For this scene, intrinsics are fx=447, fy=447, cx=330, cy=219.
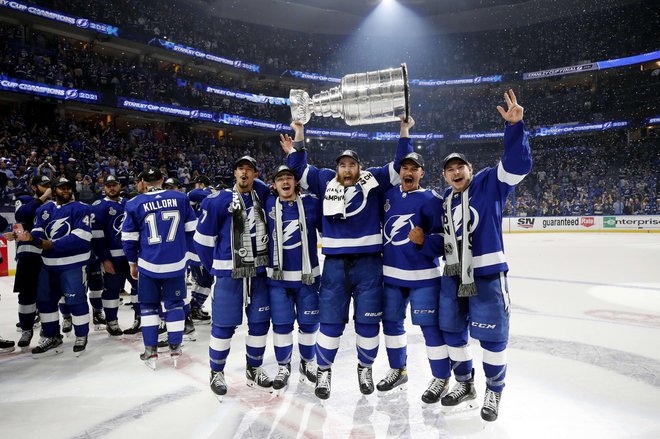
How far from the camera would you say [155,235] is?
431 cm

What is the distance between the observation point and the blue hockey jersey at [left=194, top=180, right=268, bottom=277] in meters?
3.74

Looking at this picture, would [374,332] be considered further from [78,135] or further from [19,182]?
[78,135]

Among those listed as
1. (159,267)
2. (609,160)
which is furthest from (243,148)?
(159,267)

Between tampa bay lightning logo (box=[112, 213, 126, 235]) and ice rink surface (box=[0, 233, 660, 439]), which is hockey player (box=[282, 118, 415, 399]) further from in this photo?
tampa bay lightning logo (box=[112, 213, 126, 235])

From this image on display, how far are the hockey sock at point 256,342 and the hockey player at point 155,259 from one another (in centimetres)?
100

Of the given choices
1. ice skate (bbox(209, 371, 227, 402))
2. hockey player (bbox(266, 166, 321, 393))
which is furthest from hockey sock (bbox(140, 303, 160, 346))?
hockey player (bbox(266, 166, 321, 393))

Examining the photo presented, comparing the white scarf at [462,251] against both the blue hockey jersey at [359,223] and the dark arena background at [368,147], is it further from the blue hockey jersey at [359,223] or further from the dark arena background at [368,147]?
the dark arena background at [368,147]

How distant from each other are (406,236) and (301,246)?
0.87m

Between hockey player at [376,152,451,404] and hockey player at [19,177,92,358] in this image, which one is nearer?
hockey player at [376,152,451,404]

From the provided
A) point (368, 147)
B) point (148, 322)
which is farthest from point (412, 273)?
point (368, 147)

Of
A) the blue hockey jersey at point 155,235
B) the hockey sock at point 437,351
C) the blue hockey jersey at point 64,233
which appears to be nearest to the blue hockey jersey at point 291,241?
the hockey sock at point 437,351

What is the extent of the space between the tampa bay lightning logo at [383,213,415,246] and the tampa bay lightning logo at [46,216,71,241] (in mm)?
3627

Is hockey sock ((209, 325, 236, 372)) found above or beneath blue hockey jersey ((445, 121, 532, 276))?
beneath

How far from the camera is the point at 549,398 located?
3449 mm
